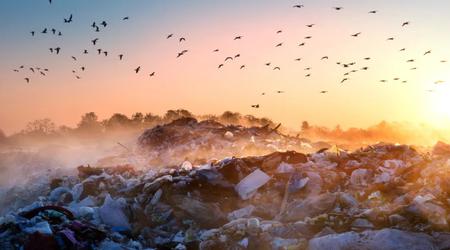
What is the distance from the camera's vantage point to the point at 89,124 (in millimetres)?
28734

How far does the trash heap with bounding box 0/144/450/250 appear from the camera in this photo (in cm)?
641

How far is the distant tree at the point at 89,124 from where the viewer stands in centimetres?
2800

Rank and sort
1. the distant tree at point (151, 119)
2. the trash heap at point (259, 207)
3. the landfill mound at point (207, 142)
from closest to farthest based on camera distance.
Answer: the trash heap at point (259, 207) → the landfill mound at point (207, 142) → the distant tree at point (151, 119)

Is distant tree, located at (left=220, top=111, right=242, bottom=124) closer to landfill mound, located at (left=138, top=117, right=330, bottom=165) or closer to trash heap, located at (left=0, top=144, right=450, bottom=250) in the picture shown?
landfill mound, located at (left=138, top=117, right=330, bottom=165)

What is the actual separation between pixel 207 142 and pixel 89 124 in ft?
50.8

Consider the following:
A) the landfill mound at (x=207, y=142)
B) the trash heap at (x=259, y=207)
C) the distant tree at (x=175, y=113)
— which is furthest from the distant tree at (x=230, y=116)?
the trash heap at (x=259, y=207)

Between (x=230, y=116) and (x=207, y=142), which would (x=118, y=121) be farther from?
(x=207, y=142)

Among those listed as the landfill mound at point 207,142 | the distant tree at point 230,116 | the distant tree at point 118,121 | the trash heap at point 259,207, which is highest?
the trash heap at point 259,207

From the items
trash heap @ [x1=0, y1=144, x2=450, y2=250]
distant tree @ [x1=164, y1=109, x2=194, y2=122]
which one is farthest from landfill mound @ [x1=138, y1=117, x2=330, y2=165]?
distant tree @ [x1=164, y1=109, x2=194, y2=122]

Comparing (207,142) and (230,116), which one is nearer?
(207,142)

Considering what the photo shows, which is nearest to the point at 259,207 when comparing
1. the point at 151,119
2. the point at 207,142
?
the point at 207,142

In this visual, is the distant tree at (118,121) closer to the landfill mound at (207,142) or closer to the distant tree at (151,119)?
the distant tree at (151,119)

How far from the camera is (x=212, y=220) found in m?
7.93

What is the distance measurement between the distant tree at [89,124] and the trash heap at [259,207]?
1715 cm
